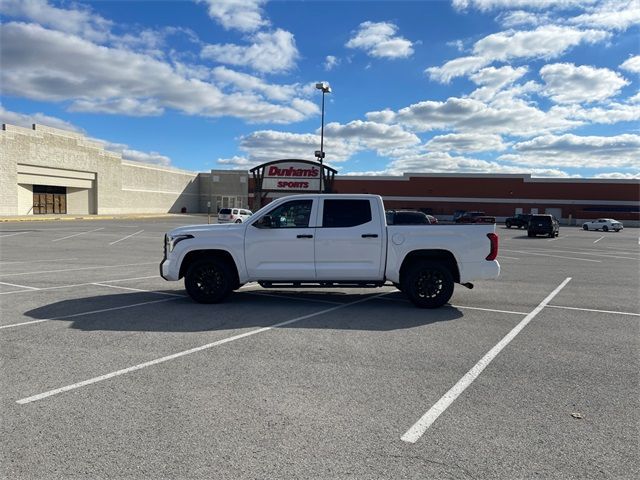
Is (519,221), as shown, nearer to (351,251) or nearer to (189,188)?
(351,251)

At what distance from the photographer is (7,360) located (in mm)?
5164

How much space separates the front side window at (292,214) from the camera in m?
8.09

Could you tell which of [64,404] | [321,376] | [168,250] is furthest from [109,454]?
[168,250]

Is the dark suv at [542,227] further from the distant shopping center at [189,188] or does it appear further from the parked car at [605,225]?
the parked car at [605,225]

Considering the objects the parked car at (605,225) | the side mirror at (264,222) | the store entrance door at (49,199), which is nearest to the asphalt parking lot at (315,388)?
the side mirror at (264,222)

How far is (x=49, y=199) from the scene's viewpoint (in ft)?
157

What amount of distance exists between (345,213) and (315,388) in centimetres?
417

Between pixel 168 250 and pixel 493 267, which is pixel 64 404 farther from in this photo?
pixel 493 267

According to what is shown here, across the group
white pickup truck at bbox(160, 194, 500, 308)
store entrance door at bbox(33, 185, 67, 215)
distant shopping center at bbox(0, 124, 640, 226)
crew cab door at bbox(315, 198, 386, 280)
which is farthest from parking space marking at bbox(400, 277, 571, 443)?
store entrance door at bbox(33, 185, 67, 215)

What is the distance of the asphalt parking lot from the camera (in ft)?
10.6

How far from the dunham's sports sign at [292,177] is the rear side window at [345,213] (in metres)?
25.1

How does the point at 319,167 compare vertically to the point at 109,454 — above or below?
above

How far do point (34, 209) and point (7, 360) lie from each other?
48.3 meters

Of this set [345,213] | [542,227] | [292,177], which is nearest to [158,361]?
[345,213]
